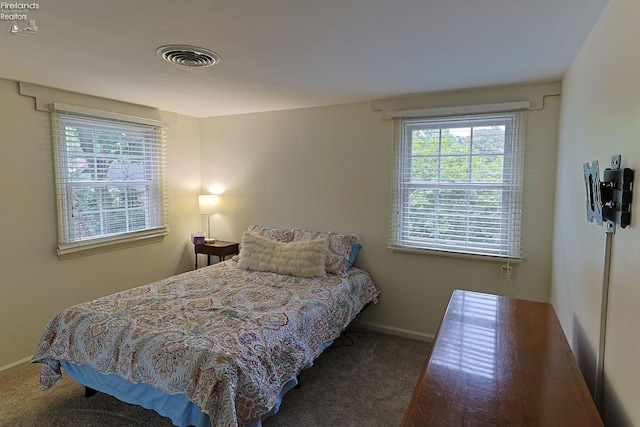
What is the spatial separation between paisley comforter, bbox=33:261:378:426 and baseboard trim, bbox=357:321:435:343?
638mm

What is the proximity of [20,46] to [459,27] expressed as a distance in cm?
234

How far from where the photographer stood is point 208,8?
1.54 m

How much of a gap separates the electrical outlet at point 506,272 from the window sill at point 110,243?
338 cm

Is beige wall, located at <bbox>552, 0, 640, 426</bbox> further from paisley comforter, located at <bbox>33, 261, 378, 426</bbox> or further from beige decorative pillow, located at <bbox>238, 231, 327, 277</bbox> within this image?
beige decorative pillow, located at <bbox>238, 231, 327, 277</bbox>

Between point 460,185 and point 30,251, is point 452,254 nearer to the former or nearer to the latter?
point 460,185

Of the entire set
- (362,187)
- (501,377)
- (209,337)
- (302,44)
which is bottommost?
(209,337)

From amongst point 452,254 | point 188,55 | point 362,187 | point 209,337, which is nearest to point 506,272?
point 452,254

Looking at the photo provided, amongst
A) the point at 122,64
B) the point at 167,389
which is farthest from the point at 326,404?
the point at 122,64

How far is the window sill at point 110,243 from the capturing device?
120 inches

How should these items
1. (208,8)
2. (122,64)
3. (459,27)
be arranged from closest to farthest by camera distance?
(208,8) → (459,27) → (122,64)

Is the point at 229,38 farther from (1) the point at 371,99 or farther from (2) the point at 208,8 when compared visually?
(1) the point at 371,99

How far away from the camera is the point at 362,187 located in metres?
3.42

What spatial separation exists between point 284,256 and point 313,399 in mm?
1256

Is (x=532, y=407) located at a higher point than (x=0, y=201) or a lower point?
lower
